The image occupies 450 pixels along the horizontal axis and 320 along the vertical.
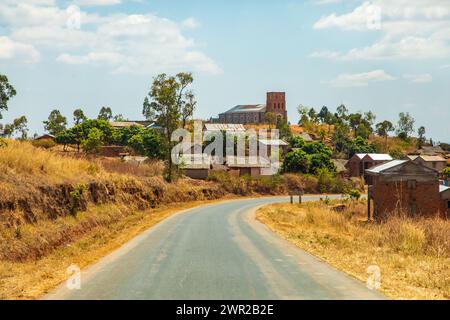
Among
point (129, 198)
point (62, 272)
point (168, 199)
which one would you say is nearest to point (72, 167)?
point (129, 198)

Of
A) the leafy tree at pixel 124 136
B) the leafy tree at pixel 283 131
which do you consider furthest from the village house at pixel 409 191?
the leafy tree at pixel 283 131

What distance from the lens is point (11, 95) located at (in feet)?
135

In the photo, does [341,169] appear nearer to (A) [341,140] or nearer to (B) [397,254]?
(A) [341,140]

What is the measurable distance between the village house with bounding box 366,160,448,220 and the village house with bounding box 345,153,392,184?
157ft

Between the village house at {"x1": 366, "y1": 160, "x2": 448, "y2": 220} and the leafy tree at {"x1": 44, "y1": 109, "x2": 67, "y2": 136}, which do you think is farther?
the leafy tree at {"x1": 44, "y1": 109, "x2": 67, "y2": 136}

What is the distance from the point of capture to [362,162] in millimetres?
92812

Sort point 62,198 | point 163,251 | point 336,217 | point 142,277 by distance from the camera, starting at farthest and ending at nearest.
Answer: point 336,217
point 62,198
point 163,251
point 142,277

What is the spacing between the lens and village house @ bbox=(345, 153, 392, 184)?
9119 cm

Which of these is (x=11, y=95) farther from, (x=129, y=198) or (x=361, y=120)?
(x=361, y=120)

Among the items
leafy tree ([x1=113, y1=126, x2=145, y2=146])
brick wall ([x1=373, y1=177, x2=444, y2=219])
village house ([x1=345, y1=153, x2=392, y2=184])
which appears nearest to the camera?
brick wall ([x1=373, y1=177, x2=444, y2=219])

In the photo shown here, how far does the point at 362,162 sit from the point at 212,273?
270 ft

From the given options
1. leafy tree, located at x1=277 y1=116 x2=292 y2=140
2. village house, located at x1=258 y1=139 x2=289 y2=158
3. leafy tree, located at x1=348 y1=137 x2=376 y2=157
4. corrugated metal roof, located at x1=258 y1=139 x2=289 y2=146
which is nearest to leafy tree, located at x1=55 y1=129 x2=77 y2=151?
village house, located at x1=258 y1=139 x2=289 y2=158

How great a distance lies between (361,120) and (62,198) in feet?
411

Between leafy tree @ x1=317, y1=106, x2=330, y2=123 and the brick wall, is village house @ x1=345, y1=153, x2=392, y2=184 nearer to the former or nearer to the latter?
the brick wall
